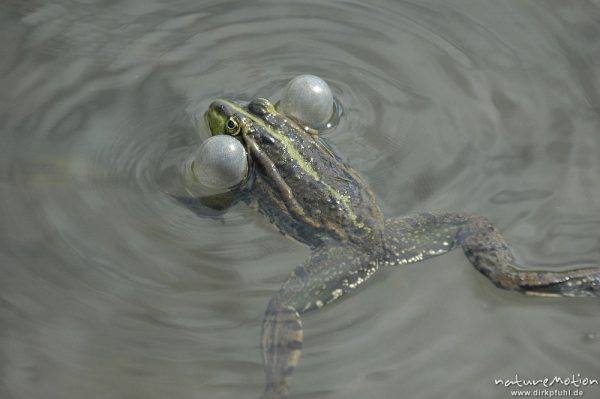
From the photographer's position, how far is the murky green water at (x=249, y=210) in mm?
4809

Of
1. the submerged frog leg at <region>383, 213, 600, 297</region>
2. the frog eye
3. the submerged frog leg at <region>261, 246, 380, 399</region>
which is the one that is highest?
the frog eye

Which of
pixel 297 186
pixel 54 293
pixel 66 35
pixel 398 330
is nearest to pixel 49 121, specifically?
pixel 66 35

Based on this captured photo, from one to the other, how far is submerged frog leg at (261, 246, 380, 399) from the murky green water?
0.10 meters

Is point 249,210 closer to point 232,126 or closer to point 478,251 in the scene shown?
point 232,126

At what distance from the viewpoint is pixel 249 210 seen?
224 inches

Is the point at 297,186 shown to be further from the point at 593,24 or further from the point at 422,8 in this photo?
the point at 593,24

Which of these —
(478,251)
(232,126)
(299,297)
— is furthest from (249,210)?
(478,251)

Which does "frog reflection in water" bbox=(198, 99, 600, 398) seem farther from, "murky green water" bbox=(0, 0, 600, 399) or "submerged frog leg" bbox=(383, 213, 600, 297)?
"murky green water" bbox=(0, 0, 600, 399)

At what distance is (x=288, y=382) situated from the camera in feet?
15.3

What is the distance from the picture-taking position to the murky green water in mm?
4809

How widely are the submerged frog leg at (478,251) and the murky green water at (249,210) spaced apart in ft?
0.33

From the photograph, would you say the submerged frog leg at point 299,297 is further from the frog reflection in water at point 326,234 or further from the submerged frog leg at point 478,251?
the submerged frog leg at point 478,251

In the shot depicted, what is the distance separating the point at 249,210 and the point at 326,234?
0.74 meters

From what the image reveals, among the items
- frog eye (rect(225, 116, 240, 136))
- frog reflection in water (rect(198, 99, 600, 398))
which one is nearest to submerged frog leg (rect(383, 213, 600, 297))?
frog reflection in water (rect(198, 99, 600, 398))
